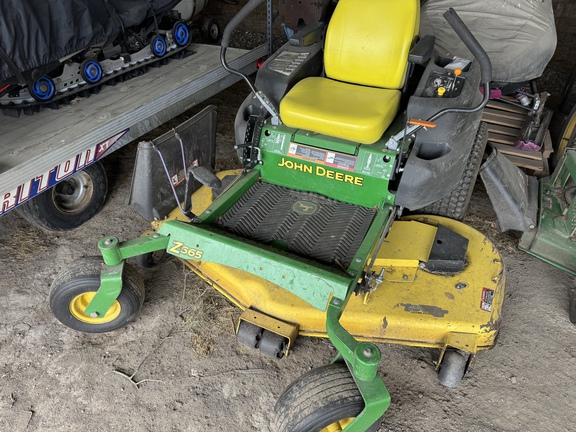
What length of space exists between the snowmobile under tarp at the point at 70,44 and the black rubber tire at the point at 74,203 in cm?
60

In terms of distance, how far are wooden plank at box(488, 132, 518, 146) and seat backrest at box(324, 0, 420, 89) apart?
1394 millimetres

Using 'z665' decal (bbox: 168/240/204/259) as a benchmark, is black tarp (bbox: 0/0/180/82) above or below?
above

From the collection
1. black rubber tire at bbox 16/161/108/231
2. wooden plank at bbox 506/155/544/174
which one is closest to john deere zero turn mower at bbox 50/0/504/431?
black rubber tire at bbox 16/161/108/231

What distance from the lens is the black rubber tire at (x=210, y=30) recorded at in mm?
5078

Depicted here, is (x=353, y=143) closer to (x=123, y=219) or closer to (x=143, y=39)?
(x=123, y=219)

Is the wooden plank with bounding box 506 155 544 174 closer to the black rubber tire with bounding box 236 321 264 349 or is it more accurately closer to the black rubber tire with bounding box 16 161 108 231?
the black rubber tire with bounding box 236 321 264 349

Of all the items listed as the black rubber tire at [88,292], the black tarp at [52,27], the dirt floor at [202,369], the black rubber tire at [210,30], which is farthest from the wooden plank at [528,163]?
the black rubber tire at [210,30]

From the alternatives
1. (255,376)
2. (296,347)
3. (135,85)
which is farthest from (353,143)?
(135,85)

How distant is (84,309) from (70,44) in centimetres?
164

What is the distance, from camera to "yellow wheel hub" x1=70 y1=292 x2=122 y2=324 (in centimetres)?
221

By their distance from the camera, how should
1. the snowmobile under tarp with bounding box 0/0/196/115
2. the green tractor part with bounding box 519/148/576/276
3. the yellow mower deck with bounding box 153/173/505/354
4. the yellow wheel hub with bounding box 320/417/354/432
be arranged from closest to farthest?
1. the yellow wheel hub with bounding box 320/417/354/432
2. the yellow mower deck with bounding box 153/173/505/354
3. the snowmobile under tarp with bounding box 0/0/196/115
4. the green tractor part with bounding box 519/148/576/276

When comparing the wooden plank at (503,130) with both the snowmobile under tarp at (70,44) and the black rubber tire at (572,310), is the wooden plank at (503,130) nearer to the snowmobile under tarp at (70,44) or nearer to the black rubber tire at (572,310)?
the black rubber tire at (572,310)

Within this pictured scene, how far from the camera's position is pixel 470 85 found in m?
2.37

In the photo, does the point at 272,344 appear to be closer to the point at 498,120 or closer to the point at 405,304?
the point at 405,304
